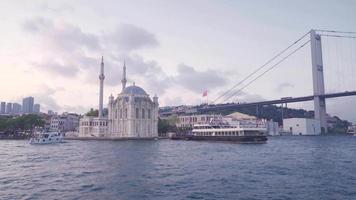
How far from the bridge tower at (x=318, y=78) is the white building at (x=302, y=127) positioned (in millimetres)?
6296

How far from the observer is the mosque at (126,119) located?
80812 mm

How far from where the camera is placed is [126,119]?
3209 inches

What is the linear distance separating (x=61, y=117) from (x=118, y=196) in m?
107

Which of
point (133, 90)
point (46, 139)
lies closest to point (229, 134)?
point (46, 139)

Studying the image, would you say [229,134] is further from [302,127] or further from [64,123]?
[64,123]

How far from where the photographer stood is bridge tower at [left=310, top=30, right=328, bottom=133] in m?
88.8

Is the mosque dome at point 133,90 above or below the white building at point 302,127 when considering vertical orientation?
above

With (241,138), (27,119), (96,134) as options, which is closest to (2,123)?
(27,119)

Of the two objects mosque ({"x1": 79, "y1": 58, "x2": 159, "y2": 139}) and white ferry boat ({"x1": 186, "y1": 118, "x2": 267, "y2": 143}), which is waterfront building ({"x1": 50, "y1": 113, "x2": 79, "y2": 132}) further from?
white ferry boat ({"x1": 186, "y1": 118, "x2": 267, "y2": 143})

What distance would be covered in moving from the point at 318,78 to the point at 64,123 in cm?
7316

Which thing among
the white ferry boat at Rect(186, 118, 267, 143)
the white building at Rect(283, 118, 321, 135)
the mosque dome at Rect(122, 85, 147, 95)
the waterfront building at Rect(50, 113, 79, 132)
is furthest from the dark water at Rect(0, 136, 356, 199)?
the waterfront building at Rect(50, 113, 79, 132)

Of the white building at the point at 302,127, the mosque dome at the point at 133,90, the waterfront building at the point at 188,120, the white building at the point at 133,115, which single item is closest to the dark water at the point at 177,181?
the white building at the point at 133,115

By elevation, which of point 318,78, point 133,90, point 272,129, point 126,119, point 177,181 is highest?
point 318,78

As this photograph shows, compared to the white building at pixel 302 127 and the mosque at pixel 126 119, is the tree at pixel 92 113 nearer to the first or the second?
the mosque at pixel 126 119
